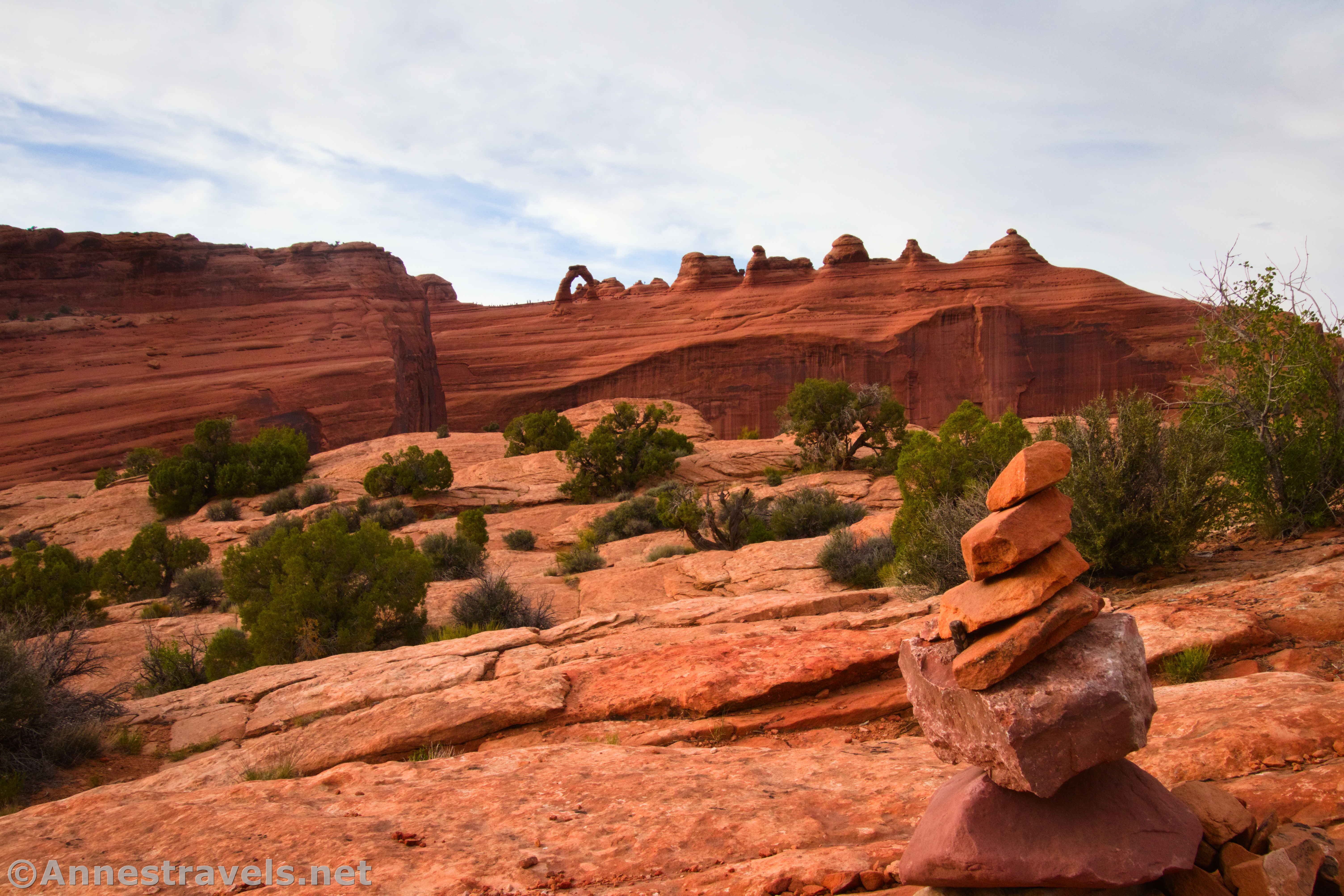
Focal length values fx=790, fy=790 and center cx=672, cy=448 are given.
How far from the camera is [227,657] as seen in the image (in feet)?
33.6

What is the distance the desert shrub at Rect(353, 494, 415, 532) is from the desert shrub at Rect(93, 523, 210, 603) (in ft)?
13.6

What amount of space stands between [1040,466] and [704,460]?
23.8 metres

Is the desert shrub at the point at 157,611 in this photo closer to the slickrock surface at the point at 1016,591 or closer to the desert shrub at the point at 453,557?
the desert shrub at the point at 453,557

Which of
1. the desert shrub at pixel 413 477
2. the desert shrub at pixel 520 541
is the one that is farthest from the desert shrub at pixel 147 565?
the desert shrub at pixel 520 541

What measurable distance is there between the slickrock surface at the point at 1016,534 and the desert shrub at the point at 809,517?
12174mm

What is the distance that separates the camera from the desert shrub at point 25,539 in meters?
22.4

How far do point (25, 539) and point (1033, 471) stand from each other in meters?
29.7

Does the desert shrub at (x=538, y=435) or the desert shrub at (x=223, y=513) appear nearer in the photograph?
the desert shrub at (x=223, y=513)

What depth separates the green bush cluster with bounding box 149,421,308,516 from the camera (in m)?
26.4

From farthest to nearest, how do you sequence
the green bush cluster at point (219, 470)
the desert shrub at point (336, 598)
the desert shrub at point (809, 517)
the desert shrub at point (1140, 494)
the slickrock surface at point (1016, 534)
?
1. the green bush cluster at point (219, 470)
2. the desert shrub at point (809, 517)
3. the desert shrub at point (336, 598)
4. the desert shrub at point (1140, 494)
5. the slickrock surface at point (1016, 534)

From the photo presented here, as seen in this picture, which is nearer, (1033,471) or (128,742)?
(1033,471)

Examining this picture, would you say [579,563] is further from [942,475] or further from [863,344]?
[863,344]

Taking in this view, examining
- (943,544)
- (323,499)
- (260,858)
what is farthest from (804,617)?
(323,499)

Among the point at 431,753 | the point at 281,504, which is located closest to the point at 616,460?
the point at 281,504
